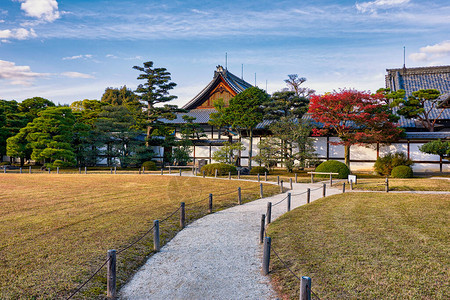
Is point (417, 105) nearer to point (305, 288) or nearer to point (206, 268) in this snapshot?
point (206, 268)

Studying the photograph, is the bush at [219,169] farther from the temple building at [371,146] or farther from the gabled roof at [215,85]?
the gabled roof at [215,85]

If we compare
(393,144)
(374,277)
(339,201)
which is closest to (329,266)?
(374,277)

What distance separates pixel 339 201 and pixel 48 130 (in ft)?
96.5

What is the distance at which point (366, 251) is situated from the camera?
710 cm

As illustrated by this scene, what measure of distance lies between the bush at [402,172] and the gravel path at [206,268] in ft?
57.8

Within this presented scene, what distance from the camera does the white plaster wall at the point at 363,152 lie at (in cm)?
2866

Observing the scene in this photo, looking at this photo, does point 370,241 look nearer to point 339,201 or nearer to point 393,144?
point 339,201

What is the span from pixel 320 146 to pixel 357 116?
5918mm

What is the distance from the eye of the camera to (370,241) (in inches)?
308

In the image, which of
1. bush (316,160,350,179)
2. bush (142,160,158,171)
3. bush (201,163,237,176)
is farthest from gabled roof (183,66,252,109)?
bush (316,160,350,179)

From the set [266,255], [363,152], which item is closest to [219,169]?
[363,152]

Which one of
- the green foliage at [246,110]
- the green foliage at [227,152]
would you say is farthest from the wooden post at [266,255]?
the green foliage at [227,152]

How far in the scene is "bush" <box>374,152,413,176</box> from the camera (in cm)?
2505

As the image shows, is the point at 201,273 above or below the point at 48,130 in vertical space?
below
